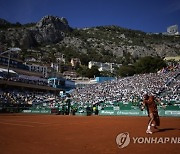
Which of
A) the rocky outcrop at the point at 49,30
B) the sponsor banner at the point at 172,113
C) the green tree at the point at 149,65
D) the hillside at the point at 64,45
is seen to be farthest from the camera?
the rocky outcrop at the point at 49,30

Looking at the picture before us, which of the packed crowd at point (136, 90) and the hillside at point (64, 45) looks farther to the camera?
the hillside at point (64, 45)

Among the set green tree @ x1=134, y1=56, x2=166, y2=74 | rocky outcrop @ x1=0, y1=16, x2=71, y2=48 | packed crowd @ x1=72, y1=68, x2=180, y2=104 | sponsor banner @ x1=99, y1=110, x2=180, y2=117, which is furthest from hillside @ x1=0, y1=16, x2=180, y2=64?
sponsor banner @ x1=99, y1=110, x2=180, y2=117

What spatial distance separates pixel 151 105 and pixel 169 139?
101 inches

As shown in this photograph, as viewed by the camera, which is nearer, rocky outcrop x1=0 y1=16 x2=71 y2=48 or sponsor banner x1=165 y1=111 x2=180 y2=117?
sponsor banner x1=165 y1=111 x2=180 y2=117

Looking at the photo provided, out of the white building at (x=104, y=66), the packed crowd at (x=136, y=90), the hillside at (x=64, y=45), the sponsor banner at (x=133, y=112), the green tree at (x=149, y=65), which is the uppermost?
the hillside at (x=64, y=45)

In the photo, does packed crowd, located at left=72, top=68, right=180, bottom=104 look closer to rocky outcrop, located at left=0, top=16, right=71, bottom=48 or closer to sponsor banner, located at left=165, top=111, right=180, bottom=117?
sponsor banner, located at left=165, top=111, right=180, bottom=117

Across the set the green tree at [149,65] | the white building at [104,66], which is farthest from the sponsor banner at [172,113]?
the white building at [104,66]

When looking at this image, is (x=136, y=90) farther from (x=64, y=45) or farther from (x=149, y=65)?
(x=64, y=45)

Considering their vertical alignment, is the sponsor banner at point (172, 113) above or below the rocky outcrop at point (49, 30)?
below

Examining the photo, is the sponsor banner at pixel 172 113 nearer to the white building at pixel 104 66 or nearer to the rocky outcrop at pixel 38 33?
the rocky outcrop at pixel 38 33

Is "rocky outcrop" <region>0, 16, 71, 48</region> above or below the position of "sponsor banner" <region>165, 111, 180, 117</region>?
above

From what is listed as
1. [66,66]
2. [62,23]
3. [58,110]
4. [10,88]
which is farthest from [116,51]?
[58,110]

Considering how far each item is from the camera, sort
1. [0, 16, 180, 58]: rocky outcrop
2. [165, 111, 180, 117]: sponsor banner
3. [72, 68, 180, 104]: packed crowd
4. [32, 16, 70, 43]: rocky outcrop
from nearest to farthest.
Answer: [165, 111, 180, 117]: sponsor banner
[72, 68, 180, 104]: packed crowd
[0, 16, 180, 58]: rocky outcrop
[32, 16, 70, 43]: rocky outcrop

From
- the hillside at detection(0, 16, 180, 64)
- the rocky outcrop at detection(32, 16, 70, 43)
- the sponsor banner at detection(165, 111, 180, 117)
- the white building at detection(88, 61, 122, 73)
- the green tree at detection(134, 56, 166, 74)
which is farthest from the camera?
the rocky outcrop at detection(32, 16, 70, 43)
